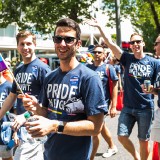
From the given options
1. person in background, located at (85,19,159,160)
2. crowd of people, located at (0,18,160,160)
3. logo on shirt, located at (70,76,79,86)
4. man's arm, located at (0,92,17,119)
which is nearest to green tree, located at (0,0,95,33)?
person in background, located at (85,19,159,160)

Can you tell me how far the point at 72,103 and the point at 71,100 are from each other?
2 cm

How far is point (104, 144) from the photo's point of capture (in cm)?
754

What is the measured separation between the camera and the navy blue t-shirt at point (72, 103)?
2721 mm

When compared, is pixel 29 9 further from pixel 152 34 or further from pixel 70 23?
pixel 152 34

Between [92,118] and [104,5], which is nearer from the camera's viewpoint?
[92,118]

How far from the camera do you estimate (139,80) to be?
541 centimetres

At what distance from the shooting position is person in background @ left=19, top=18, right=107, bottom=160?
8.82 ft

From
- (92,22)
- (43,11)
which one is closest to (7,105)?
(92,22)

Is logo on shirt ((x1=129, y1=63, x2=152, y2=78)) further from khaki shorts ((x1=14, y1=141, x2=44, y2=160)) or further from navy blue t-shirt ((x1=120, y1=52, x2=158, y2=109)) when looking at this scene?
khaki shorts ((x1=14, y1=141, x2=44, y2=160))

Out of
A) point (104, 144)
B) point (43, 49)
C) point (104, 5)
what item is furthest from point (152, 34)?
point (104, 144)

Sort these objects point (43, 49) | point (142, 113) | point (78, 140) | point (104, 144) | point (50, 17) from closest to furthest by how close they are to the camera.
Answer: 1. point (78, 140)
2. point (142, 113)
3. point (104, 144)
4. point (50, 17)
5. point (43, 49)

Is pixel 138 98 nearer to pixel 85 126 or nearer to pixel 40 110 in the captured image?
pixel 40 110

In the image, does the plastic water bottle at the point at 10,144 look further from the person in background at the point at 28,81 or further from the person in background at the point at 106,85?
the person in background at the point at 106,85

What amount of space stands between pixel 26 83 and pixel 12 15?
48.6 ft
